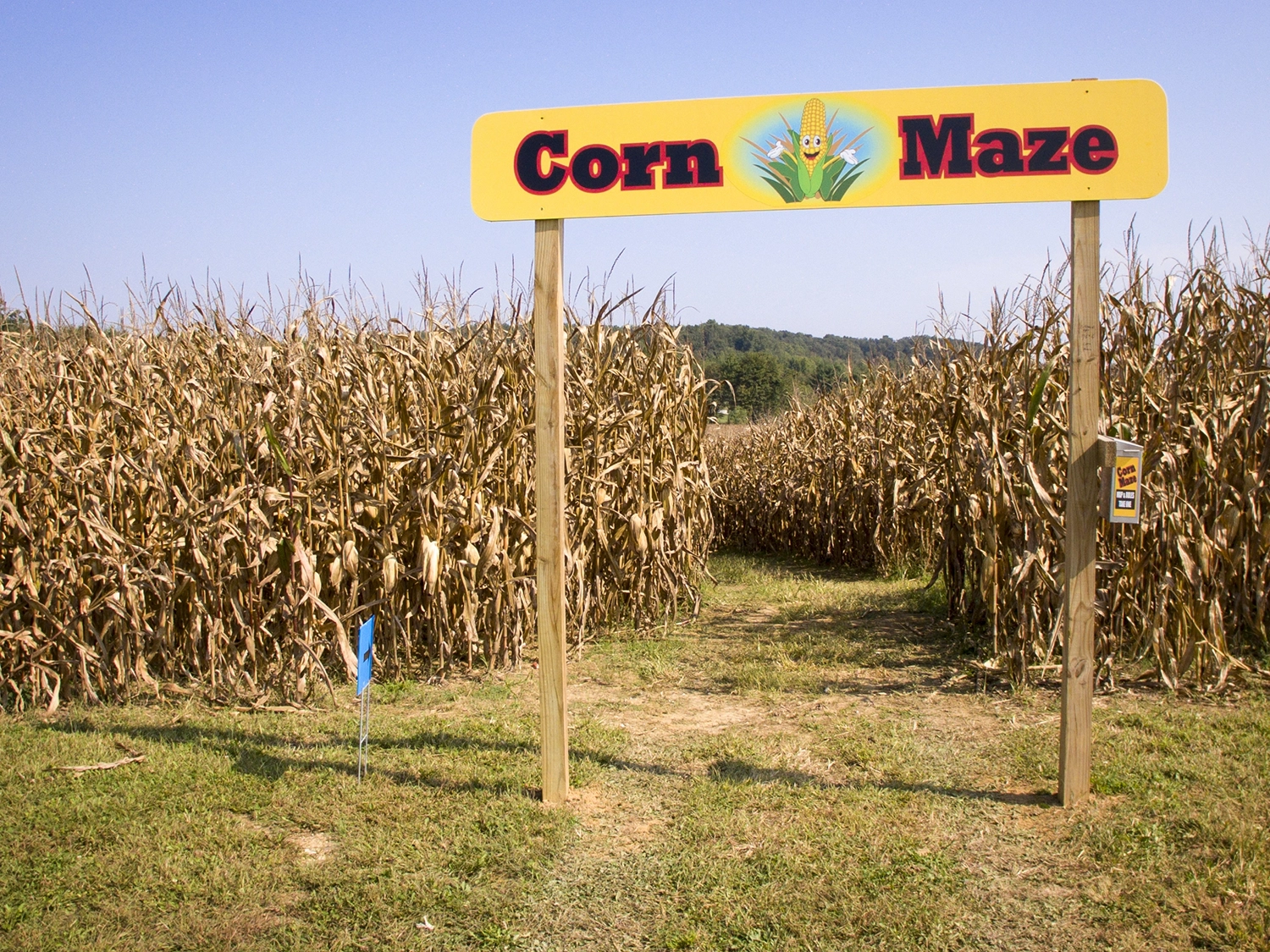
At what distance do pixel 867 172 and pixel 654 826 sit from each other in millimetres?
2774

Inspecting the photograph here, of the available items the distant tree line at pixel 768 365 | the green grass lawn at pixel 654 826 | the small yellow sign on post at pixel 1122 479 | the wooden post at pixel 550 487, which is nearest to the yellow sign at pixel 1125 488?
the small yellow sign on post at pixel 1122 479

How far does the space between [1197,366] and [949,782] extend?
2978mm

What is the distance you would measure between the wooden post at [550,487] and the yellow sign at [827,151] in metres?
0.23

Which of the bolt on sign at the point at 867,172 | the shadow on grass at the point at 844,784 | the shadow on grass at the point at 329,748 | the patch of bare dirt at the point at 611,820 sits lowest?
the patch of bare dirt at the point at 611,820

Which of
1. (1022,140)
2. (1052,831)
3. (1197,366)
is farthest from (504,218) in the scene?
(1197,366)

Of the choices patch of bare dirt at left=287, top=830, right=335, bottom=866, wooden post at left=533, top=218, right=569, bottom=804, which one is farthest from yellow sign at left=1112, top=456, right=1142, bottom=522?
patch of bare dirt at left=287, top=830, right=335, bottom=866

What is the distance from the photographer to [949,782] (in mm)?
4152

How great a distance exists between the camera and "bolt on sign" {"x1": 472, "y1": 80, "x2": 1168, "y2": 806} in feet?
11.5

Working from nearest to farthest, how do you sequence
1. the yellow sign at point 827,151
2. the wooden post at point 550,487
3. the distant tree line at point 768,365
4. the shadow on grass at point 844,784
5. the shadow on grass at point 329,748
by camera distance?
1. the yellow sign at point 827,151
2. the wooden post at point 550,487
3. the shadow on grass at point 844,784
4. the shadow on grass at point 329,748
5. the distant tree line at point 768,365

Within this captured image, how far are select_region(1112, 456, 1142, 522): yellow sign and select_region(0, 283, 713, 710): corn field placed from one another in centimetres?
340

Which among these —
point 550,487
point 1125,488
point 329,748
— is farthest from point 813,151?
point 329,748

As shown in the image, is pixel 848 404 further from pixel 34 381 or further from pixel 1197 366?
pixel 34 381

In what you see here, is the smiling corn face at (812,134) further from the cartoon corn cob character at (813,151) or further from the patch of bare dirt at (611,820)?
the patch of bare dirt at (611,820)

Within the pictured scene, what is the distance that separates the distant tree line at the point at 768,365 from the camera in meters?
9.82
